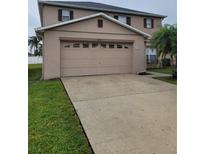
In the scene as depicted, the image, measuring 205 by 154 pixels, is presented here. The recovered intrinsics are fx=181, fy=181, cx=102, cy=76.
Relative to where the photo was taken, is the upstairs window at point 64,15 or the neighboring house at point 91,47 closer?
the neighboring house at point 91,47

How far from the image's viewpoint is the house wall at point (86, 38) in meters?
11.3

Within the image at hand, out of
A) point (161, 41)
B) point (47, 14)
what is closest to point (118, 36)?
point (161, 41)

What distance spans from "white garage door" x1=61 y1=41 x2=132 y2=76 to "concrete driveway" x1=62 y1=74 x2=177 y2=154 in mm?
5448

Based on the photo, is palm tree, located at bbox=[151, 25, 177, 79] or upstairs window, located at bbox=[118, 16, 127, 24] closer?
palm tree, located at bbox=[151, 25, 177, 79]

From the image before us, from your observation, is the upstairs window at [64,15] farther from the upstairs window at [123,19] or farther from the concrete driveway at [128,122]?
the concrete driveway at [128,122]

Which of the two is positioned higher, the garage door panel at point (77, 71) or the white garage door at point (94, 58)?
the white garage door at point (94, 58)

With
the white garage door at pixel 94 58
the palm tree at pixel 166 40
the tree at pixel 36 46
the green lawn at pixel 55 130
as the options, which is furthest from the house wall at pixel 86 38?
the tree at pixel 36 46

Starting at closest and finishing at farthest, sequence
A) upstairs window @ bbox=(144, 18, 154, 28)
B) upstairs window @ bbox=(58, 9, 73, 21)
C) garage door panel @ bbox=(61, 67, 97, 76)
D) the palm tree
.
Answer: the palm tree
garage door panel @ bbox=(61, 67, 97, 76)
upstairs window @ bbox=(58, 9, 73, 21)
upstairs window @ bbox=(144, 18, 154, 28)

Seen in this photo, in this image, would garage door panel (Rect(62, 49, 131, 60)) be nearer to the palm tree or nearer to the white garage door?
the white garage door

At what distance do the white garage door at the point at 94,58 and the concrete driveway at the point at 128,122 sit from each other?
17.9 ft

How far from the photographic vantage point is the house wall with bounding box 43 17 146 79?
11.3 m

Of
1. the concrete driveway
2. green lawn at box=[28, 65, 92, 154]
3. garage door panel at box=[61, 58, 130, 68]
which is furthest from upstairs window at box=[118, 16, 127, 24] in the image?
green lawn at box=[28, 65, 92, 154]
